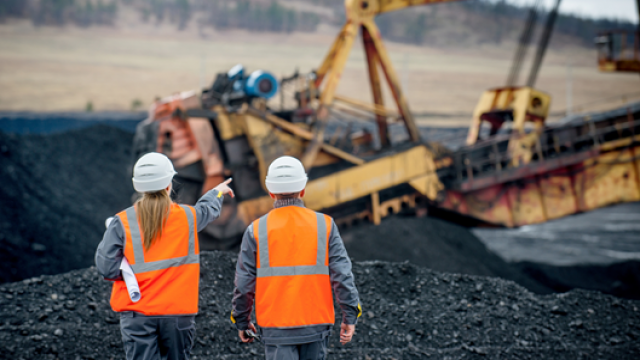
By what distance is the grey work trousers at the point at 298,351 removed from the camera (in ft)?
6.86

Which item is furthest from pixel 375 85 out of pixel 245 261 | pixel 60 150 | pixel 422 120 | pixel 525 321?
pixel 422 120

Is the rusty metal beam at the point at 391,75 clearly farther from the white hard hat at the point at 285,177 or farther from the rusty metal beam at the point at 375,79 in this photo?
the white hard hat at the point at 285,177

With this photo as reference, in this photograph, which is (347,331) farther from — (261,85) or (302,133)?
(261,85)

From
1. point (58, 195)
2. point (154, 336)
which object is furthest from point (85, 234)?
point (154, 336)

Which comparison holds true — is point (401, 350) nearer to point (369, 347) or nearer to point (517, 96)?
point (369, 347)

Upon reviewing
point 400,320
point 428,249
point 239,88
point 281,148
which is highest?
point 239,88

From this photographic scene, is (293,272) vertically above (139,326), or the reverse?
(293,272)

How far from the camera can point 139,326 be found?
2184 millimetres

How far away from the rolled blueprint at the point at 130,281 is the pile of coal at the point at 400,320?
145 cm

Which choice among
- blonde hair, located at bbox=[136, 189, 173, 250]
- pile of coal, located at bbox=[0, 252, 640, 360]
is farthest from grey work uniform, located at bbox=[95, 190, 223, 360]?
pile of coal, located at bbox=[0, 252, 640, 360]

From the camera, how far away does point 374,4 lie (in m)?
6.13

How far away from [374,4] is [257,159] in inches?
99.0

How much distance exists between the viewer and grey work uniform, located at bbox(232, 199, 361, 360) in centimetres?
210

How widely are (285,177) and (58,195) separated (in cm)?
821
